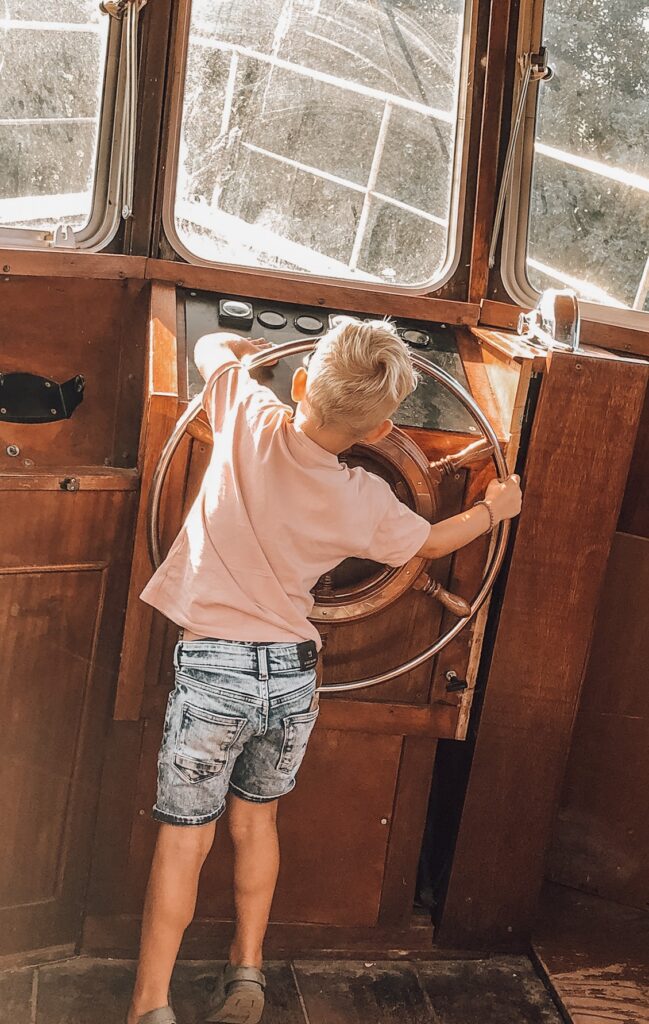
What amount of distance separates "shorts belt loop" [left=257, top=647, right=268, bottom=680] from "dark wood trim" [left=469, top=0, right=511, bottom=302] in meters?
1.02

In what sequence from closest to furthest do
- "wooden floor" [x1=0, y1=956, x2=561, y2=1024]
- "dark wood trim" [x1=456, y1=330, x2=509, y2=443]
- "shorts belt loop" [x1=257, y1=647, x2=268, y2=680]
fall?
"shorts belt loop" [x1=257, y1=647, x2=268, y2=680] → "wooden floor" [x1=0, y1=956, x2=561, y2=1024] → "dark wood trim" [x1=456, y1=330, x2=509, y2=443]

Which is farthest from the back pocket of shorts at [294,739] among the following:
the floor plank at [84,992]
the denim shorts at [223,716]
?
the floor plank at [84,992]

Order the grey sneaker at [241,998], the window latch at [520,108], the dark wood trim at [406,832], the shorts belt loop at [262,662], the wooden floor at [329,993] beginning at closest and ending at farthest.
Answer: the shorts belt loop at [262,662] < the grey sneaker at [241,998] < the wooden floor at [329,993] < the dark wood trim at [406,832] < the window latch at [520,108]

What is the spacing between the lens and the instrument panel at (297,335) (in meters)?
1.99

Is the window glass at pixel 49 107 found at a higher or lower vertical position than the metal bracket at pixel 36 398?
higher

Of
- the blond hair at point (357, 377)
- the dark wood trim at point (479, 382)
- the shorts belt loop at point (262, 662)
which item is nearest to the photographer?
the blond hair at point (357, 377)

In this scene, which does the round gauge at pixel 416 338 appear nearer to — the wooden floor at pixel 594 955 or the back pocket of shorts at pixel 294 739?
the back pocket of shorts at pixel 294 739

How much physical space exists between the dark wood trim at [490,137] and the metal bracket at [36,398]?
88 centimetres

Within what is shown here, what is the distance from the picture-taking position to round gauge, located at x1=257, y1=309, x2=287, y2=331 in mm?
2148

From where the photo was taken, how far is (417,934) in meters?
2.24

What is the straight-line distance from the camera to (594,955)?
231 cm

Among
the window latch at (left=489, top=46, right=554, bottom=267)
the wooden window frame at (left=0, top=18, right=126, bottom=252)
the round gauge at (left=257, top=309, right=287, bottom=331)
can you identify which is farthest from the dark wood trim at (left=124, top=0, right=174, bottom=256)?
the window latch at (left=489, top=46, right=554, bottom=267)

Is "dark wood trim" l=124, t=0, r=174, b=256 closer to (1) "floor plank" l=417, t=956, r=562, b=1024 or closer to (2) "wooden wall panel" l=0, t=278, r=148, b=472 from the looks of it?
(2) "wooden wall panel" l=0, t=278, r=148, b=472

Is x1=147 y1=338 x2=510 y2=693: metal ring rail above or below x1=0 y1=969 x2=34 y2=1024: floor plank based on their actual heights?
above
